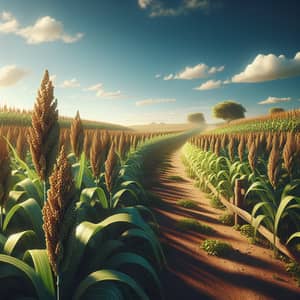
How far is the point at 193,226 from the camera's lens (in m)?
5.36

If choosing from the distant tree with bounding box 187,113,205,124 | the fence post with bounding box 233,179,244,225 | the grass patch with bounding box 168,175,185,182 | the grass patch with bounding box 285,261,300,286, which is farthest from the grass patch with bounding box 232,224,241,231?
the distant tree with bounding box 187,113,205,124

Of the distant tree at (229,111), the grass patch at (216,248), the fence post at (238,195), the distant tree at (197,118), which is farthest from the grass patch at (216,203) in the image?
the distant tree at (197,118)

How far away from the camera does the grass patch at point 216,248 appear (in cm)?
430

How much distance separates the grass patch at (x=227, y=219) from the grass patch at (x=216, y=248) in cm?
125

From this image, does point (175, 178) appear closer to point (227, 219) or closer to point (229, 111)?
point (227, 219)

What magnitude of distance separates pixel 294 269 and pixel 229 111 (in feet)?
267

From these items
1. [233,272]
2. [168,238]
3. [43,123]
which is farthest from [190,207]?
[43,123]

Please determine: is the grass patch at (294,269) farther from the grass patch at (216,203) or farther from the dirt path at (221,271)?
the grass patch at (216,203)

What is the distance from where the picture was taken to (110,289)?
6.39ft

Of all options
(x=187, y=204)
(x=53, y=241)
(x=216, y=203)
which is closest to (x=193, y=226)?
(x=187, y=204)

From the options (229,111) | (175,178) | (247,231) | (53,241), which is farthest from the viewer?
(229,111)

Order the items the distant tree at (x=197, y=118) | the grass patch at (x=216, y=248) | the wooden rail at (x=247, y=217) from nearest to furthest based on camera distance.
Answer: the wooden rail at (x=247, y=217) → the grass patch at (x=216, y=248) → the distant tree at (x=197, y=118)

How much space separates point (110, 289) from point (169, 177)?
29.9ft

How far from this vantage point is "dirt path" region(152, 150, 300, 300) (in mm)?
3242
